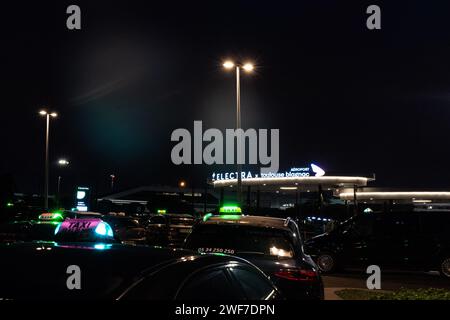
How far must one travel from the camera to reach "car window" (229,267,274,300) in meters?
4.65

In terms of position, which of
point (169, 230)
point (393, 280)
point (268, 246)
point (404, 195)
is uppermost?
point (268, 246)

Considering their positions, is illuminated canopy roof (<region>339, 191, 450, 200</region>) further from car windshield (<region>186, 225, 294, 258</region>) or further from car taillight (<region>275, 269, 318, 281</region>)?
car taillight (<region>275, 269, 318, 281</region>)

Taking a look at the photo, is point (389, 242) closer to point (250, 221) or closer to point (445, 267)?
point (445, 267)

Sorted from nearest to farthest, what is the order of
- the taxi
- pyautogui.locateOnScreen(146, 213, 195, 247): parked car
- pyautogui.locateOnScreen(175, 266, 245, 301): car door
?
pyautogui.locateOnScreen(175, 266, 245, 301): car door, the taxi, pyautogui.locateOnScreen(146, 213, 195, 247): parked car

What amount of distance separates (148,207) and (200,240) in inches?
2696

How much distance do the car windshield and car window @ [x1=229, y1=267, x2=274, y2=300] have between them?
3.41 meters

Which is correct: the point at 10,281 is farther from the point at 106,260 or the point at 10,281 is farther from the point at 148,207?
the point at 148,207

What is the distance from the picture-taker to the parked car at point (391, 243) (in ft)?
63.7

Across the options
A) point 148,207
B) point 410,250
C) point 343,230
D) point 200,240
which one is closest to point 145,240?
point 343,230

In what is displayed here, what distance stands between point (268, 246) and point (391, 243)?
11886mm

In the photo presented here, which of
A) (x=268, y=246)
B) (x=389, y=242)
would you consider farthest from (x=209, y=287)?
(x=389, y=242)

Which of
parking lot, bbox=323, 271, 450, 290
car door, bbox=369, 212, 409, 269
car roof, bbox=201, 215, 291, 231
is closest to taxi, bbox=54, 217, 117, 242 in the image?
car roof, bbox=201, 215, 291, 231

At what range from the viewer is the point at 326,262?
20.1m

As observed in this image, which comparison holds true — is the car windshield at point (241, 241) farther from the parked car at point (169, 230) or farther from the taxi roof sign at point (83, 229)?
the parked car at point (169, 230)
